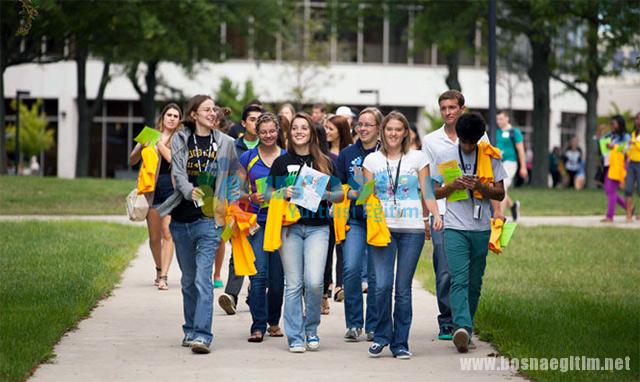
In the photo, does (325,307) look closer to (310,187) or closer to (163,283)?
(163,283)

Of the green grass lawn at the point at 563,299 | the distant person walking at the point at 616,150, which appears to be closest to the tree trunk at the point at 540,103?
the distant person walking at the point at 616,150

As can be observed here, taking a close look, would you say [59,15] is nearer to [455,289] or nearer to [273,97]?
[455,289]

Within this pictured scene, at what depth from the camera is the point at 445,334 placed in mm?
10852

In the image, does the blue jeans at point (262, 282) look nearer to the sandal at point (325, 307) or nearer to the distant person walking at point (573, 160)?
the sandal at point (325, 307)

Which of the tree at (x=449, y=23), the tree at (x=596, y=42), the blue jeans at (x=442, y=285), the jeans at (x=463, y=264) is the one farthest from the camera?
the tree at (x=449, y=23)

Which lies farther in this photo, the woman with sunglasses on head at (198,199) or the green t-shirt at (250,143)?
the green t-shirt at (250,143)

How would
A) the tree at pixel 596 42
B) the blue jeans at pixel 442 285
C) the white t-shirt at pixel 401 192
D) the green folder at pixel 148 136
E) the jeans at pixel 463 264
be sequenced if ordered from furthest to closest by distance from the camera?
1. the tree at pixel 596 42
2. the green folder at pixel 148 136
3. the blue jeans at pixel 442 285
4. the jeans at pixel 463 264
5. the white t-shirt at pixel 401 192

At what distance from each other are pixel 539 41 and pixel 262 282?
111ft

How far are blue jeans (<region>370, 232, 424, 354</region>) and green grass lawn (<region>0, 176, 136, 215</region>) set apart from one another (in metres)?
17.9

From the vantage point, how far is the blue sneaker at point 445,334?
424 inches

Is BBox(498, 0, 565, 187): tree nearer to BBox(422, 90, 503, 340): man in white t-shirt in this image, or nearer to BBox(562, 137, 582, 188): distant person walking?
BBox(562, 137, 582, 188): distant person walking

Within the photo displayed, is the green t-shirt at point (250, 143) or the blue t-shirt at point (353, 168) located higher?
the green t-shirt at point (250, 143)

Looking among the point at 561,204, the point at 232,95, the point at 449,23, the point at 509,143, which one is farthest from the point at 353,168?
the point at 232,95

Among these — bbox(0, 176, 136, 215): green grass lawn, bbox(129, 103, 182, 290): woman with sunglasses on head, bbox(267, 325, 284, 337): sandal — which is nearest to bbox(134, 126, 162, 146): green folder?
bbox(129, 103, 182, 290): woman with sunglasses on head
